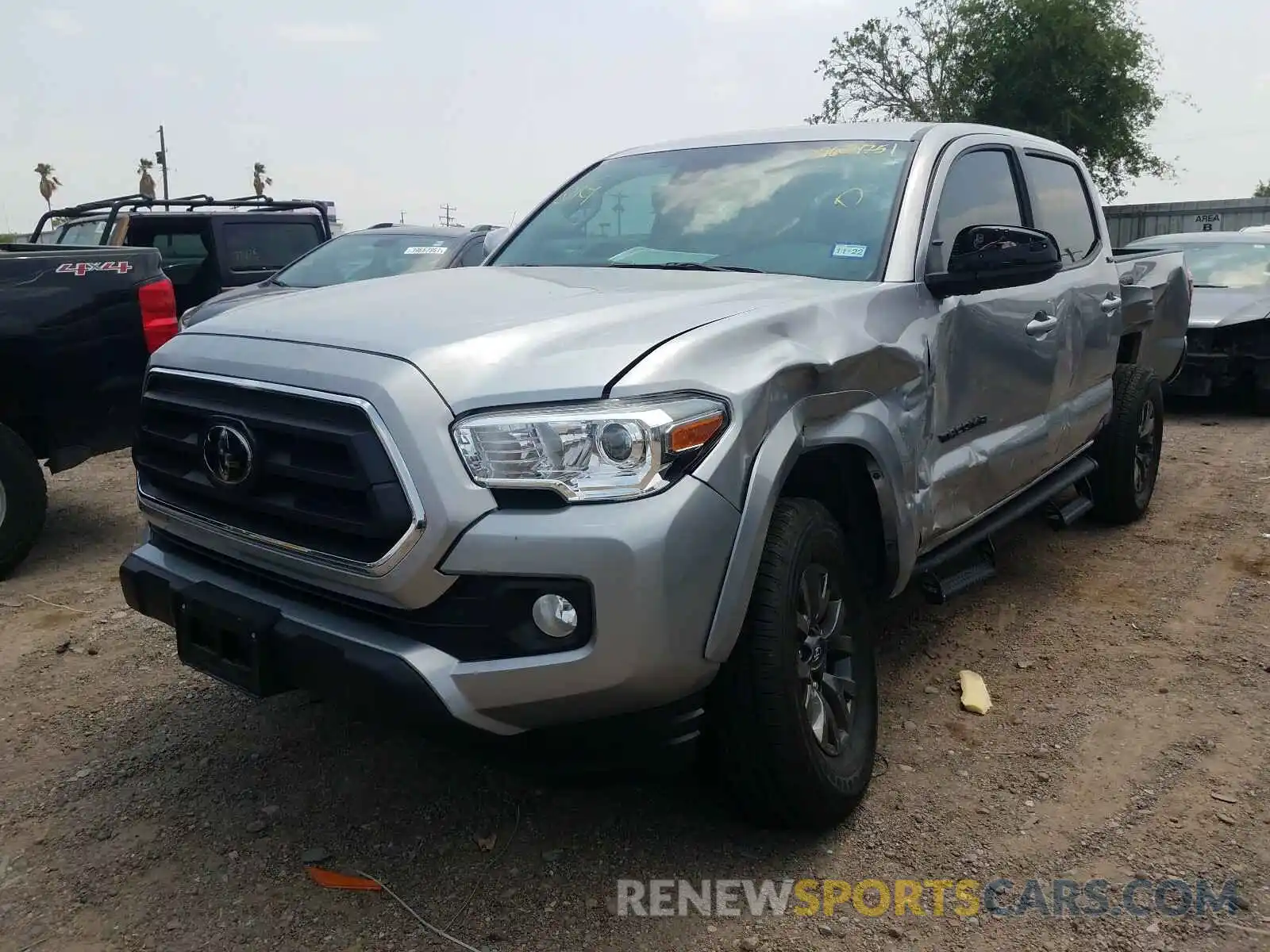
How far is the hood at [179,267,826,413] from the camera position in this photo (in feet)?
7.46

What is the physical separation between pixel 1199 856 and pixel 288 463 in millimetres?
2385

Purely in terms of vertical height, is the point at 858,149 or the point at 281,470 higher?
the point at 858,149

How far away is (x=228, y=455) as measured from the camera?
2494mm

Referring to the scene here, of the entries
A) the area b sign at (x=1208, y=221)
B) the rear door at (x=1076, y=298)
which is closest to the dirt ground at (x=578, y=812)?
the rear door at (x=1076, y=298)

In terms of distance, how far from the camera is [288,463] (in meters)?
2.39

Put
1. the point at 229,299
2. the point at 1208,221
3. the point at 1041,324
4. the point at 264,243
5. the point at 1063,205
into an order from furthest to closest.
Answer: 1. the point at 1208,221
2. the point at 264,243
3. the point at 229,299
4. the point at 1063,205
5. the point at 1041,324

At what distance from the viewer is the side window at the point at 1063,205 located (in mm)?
4449

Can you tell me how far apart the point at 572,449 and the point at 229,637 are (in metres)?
0.97

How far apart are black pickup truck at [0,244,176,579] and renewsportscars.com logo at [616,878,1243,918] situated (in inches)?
141

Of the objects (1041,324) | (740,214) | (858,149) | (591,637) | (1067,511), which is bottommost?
(1067,511)

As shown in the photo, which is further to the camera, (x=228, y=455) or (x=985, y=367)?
(x=985, y=367)

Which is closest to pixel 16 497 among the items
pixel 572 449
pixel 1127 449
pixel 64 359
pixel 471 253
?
pixel 64 359

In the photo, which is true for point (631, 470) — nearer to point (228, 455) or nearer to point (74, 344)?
point (228, 455)

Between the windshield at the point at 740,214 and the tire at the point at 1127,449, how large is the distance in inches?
100
